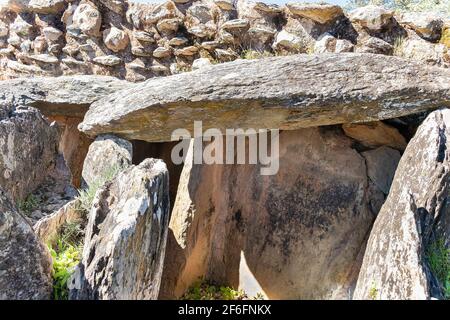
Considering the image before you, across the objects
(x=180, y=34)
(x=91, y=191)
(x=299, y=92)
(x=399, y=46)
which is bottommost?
(x=91, y=191)

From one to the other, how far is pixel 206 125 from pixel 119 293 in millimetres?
2072

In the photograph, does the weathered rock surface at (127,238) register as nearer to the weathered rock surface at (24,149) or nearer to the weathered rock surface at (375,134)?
the weathered rock surface at (24,149)

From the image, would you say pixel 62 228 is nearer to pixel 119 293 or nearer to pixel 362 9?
pixel 119 293

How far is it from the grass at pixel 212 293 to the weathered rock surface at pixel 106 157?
1.72 meters

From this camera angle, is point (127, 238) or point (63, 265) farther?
point (63, 265)

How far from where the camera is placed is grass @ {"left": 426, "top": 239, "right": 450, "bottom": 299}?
360 cm

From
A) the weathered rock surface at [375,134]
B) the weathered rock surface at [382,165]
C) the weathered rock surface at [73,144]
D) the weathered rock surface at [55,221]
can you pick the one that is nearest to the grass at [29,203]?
the weathered rock surface at [55,221]

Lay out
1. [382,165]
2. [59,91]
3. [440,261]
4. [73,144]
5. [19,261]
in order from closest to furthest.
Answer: [19,261] < [440,261] < [382,165] < [59,91] < [73,144]

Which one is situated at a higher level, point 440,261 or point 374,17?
point 374,17

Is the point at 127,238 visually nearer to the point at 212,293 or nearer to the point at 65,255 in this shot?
the point at 65,255

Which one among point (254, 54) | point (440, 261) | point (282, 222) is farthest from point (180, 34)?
point (440, 261)

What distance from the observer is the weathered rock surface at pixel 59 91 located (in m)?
5.32

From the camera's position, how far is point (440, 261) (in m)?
3.68

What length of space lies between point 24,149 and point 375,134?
4.22 meters
